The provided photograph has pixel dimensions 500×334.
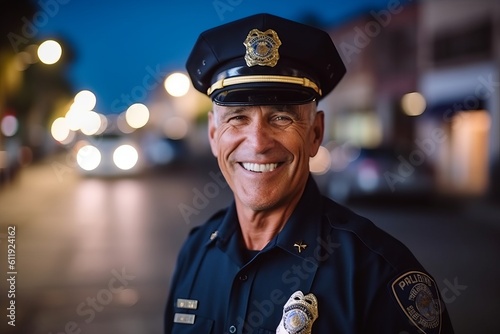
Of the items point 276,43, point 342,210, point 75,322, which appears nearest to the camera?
point 276,43

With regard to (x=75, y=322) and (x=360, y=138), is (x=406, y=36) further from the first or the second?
(x=75, y=322)

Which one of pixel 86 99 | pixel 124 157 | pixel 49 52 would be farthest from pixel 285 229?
pixel 124 157

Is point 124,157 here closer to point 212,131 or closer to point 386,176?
point 386,176

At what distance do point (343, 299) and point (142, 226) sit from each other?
6510 mm

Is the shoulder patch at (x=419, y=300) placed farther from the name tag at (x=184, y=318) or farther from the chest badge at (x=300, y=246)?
the name tag at (x=184, y=318)

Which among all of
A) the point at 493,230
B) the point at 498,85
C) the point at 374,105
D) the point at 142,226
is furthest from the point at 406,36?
the point at 142,226

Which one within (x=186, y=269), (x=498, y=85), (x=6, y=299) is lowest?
(x=6, y=299)

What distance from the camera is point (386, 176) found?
360 inches

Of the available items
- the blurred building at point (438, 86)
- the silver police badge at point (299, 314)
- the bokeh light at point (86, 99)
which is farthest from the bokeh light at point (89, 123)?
the silver police badge at point (299, 314)

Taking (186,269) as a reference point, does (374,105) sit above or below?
above

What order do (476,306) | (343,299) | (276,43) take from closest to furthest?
1. (343,299)
2. (276,43)
3. (476,306)

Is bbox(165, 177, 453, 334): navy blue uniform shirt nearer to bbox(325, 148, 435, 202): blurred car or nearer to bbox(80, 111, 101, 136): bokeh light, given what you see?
bbox(80, 111, 101, 136): bokeh light

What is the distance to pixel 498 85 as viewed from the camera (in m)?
10.0

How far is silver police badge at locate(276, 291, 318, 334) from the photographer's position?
149 cm
